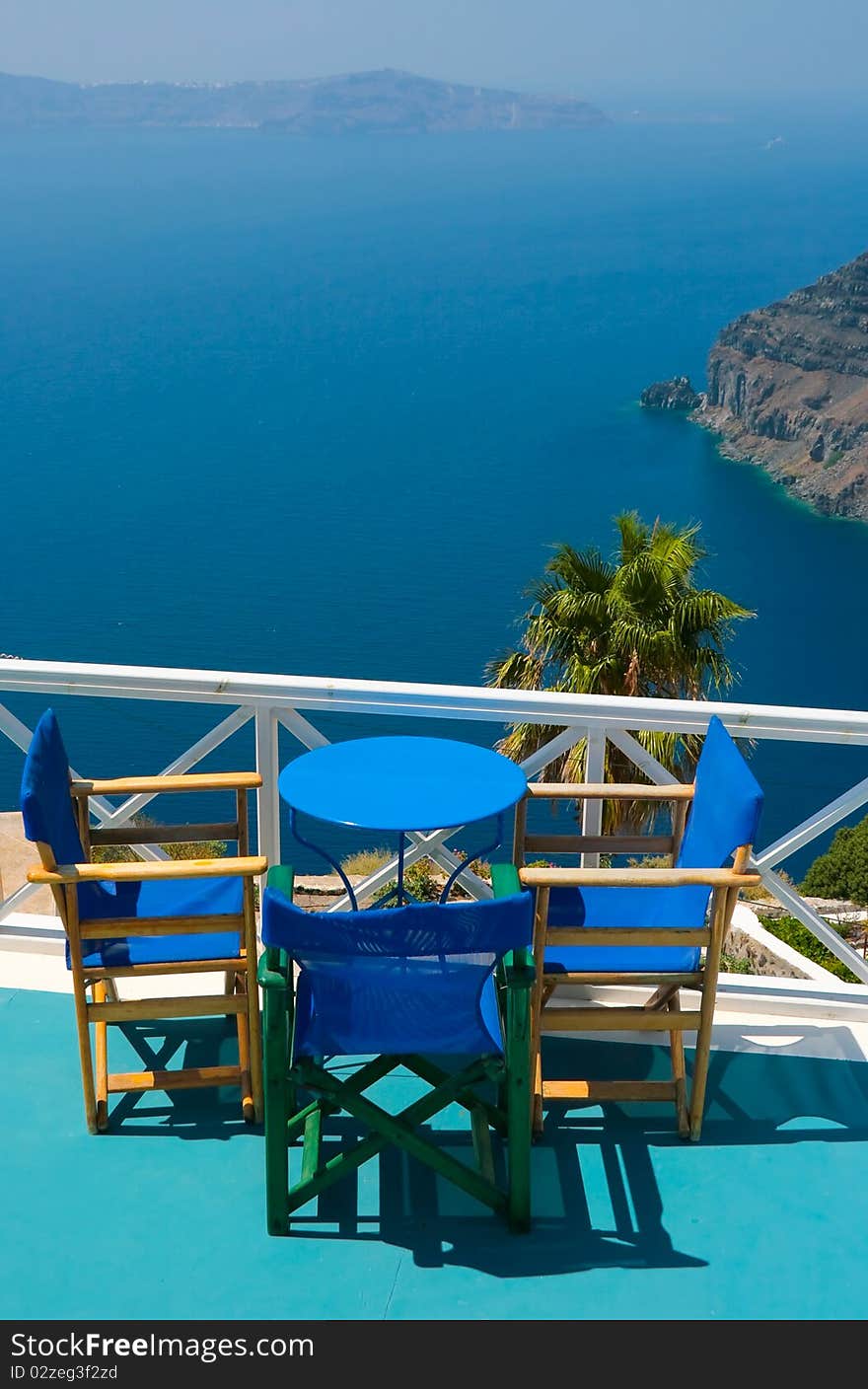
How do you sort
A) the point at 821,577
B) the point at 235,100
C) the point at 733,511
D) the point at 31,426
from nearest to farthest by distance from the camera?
the point at 821,577, the point at 733,511, the point at 31,426, the point at 235,100

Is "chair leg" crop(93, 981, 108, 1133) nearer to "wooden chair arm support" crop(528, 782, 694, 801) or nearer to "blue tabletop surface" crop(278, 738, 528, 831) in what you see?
"blue tabletop surface" crop(278, 738, 528, 831)

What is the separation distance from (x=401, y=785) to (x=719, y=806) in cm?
63

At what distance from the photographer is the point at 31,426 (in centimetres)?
8275

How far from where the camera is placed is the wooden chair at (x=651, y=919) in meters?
2.42

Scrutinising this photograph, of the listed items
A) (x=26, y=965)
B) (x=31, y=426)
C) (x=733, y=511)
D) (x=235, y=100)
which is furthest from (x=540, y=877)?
(x=235, y=100)

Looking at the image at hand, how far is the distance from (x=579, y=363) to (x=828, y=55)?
263 ft

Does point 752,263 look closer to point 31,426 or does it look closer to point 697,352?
point 697,352

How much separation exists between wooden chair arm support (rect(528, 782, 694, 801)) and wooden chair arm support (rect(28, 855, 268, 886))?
Result: 1.97ft

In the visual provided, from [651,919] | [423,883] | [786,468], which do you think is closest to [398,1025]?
[651,919]

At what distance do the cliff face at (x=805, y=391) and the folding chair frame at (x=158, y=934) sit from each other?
6954cm

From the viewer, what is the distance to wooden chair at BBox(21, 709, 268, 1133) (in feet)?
7.96

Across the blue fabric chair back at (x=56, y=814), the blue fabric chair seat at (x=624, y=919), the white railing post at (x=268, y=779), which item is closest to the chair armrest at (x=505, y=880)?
the blue fabric chair seat at (x=624, y=919)

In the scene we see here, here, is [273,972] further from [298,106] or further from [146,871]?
[298,106]

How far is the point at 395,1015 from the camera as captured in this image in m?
2.23
